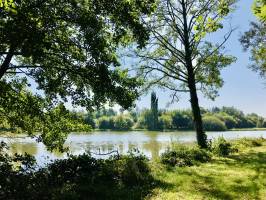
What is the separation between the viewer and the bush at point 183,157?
1948 cm

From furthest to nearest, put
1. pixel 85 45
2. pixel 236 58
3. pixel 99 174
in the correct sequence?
pixel 236 58, pixel 85 45, pixel 99 174

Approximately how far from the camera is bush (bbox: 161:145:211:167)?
63.9ft

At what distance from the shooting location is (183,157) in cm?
2052

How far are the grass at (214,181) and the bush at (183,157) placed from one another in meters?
0.69

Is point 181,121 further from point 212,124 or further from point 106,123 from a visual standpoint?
point 106,123

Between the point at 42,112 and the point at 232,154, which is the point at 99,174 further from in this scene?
the point at 232,154

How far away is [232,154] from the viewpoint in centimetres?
2422

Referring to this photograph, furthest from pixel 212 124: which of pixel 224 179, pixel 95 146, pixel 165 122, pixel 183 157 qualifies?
pixel 224 179

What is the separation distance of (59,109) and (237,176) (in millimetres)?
8991

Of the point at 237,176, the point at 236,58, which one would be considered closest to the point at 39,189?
the point at 237,176

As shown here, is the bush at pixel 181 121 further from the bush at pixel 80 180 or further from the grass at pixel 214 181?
the bush at pixel 80 180

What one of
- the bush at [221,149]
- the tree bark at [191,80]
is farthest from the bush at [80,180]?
the tree bark at [191,80]

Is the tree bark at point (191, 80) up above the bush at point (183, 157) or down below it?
above

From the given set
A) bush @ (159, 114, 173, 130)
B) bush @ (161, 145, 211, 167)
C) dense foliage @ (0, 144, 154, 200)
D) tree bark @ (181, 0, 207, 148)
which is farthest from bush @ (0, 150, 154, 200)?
bush @ (159, 114, 173, 130)
